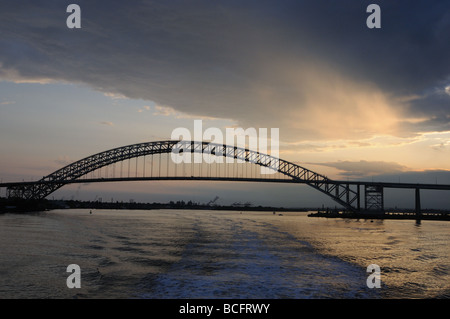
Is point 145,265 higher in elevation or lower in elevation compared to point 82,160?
lower

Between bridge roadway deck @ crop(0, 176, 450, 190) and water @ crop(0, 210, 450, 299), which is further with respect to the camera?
bridge roadway deck @ crop(0, 176, 450, 190)

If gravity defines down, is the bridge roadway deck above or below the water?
above

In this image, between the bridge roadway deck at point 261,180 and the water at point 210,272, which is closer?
the water at point 210,272

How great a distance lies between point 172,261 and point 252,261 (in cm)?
339

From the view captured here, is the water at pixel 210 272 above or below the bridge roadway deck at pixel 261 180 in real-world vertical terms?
below

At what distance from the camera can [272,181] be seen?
82.2 metres

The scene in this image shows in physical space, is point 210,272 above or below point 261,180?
below

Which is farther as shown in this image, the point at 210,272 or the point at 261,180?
the point at 261,180

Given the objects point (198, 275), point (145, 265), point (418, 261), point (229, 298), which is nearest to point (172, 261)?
point (145, 265)

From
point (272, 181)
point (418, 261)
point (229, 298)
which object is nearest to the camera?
point (229, 298)

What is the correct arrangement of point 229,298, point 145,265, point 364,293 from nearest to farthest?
point 229,298, point 364,293, point 145,265
